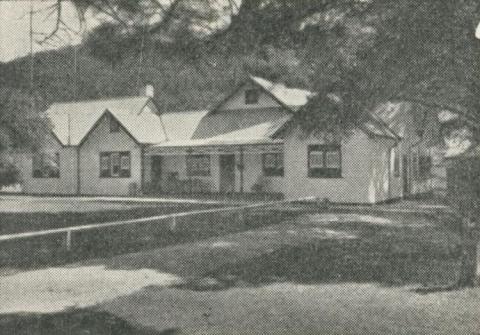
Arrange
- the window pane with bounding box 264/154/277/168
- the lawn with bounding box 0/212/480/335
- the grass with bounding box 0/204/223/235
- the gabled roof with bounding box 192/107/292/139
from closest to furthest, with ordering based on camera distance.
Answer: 1. the lawn with bounding box 0/212/480/335
2. the grass with bounding box 0/204/223/235
3. the window pane with bounding box 264/154/277/168
4. the gabled roof with bounding box 192/107/292/139

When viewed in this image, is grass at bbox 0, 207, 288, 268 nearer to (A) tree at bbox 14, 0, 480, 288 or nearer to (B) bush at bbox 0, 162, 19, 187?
(A) tree at bbox 14, 0, 480, 288

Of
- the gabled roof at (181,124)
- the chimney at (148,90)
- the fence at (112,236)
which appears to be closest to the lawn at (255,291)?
the fence at (112,236)

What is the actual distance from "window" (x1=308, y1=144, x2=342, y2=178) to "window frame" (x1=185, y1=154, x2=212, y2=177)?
7149 millimetres

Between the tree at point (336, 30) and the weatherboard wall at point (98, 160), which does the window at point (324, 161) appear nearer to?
the weatherboard wall at point (98, 160)

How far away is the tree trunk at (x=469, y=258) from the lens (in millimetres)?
9570

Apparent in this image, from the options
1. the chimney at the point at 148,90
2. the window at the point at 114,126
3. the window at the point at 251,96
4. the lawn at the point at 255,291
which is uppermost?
the chimney at the point at 148,90

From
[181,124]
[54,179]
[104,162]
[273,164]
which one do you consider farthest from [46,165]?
[273,164]

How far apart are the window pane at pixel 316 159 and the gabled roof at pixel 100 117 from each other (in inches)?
400

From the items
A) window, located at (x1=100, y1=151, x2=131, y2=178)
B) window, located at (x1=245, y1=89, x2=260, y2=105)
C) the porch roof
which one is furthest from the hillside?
window, located at (x1=100, y1=151, x2=131, y2=178)

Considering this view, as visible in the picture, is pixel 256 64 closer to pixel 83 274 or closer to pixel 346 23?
pixel 346 23

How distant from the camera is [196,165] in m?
34.6

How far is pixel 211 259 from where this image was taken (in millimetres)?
12453

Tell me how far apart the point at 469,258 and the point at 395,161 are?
20898mm

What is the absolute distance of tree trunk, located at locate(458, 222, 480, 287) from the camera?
9570 mm
